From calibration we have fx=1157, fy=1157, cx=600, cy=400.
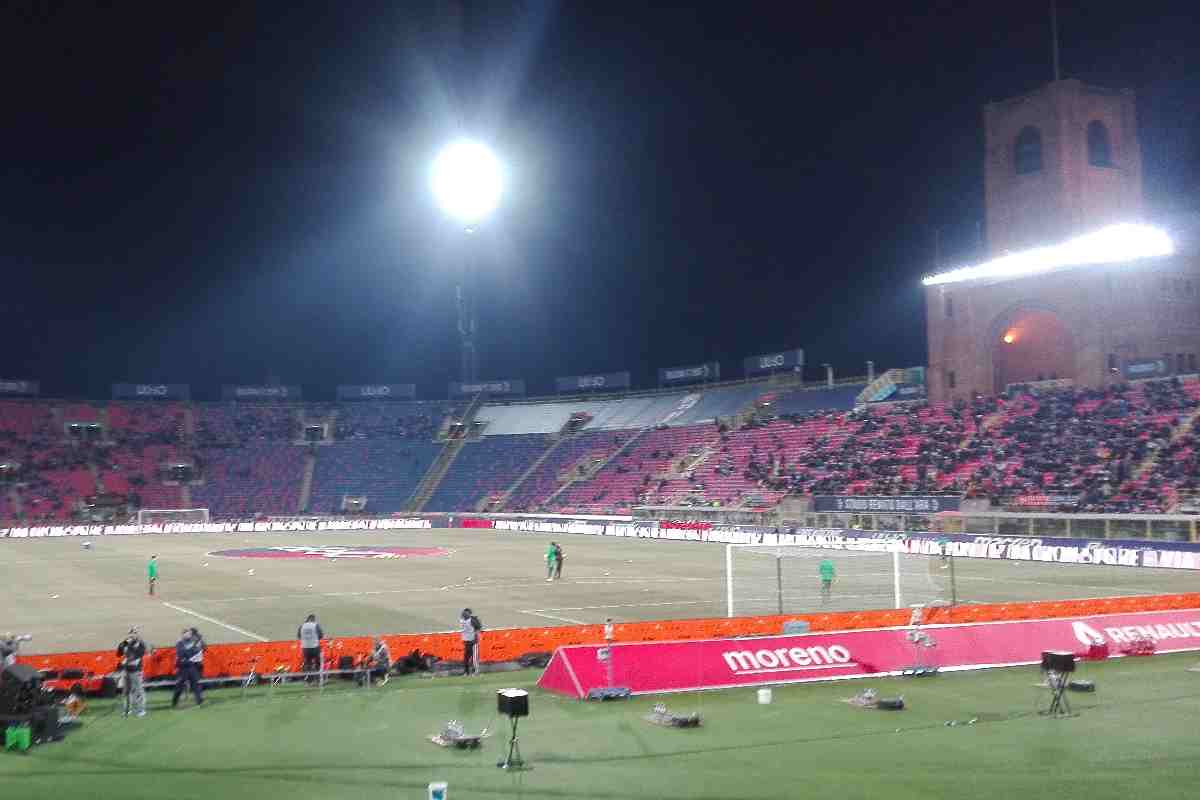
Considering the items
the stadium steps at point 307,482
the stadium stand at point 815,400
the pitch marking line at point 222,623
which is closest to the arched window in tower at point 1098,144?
the stadium stand at point 815,400

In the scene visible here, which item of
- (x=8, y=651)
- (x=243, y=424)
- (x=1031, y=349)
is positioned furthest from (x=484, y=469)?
(x=8, y=651)

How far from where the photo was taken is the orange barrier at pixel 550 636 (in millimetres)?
22844

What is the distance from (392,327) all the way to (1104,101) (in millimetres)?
72480

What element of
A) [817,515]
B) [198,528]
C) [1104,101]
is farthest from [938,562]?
[198,528]

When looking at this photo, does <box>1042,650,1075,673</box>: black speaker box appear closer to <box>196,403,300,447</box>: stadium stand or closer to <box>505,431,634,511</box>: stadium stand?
<box>505,431,634,511</box>: stadium stand

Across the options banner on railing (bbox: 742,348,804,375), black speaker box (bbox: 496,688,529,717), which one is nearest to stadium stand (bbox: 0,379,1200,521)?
banner on railing (bbox: 742,348,804,375)

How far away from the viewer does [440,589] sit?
41.0 meters

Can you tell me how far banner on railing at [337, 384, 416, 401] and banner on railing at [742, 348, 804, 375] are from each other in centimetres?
3936

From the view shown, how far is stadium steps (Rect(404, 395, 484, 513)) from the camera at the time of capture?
10325 centimetres

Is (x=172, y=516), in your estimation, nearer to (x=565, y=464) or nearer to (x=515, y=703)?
(x=565, y=464)

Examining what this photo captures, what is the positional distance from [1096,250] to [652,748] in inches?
2268

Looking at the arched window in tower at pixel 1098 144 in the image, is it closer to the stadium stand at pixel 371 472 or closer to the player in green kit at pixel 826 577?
the player in green kit at pixel 826 577

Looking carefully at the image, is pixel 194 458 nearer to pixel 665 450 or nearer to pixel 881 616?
pixel 665 450

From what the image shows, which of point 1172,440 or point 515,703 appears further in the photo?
point 1172,440
